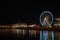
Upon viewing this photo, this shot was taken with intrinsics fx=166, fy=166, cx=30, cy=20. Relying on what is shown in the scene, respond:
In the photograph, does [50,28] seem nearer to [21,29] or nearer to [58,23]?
[58,23]

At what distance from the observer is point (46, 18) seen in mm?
2664

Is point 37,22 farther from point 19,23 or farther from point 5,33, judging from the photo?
point 5,33

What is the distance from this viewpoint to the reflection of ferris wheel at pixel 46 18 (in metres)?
2.62

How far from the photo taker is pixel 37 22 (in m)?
2.71

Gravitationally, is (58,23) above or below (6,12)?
below

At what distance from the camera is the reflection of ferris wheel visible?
103 inches

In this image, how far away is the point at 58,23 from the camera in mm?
2523

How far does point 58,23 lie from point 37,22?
36cm

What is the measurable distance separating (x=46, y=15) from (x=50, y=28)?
234 mm

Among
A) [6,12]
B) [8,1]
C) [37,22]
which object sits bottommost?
[37,22]

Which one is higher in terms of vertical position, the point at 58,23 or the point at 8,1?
the point at 8,1

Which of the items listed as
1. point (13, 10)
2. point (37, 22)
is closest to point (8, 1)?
point (13, 10)

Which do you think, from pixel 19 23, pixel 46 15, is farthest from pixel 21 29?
pixel 46 15

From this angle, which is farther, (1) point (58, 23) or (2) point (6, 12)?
(2) point (6, 12)
